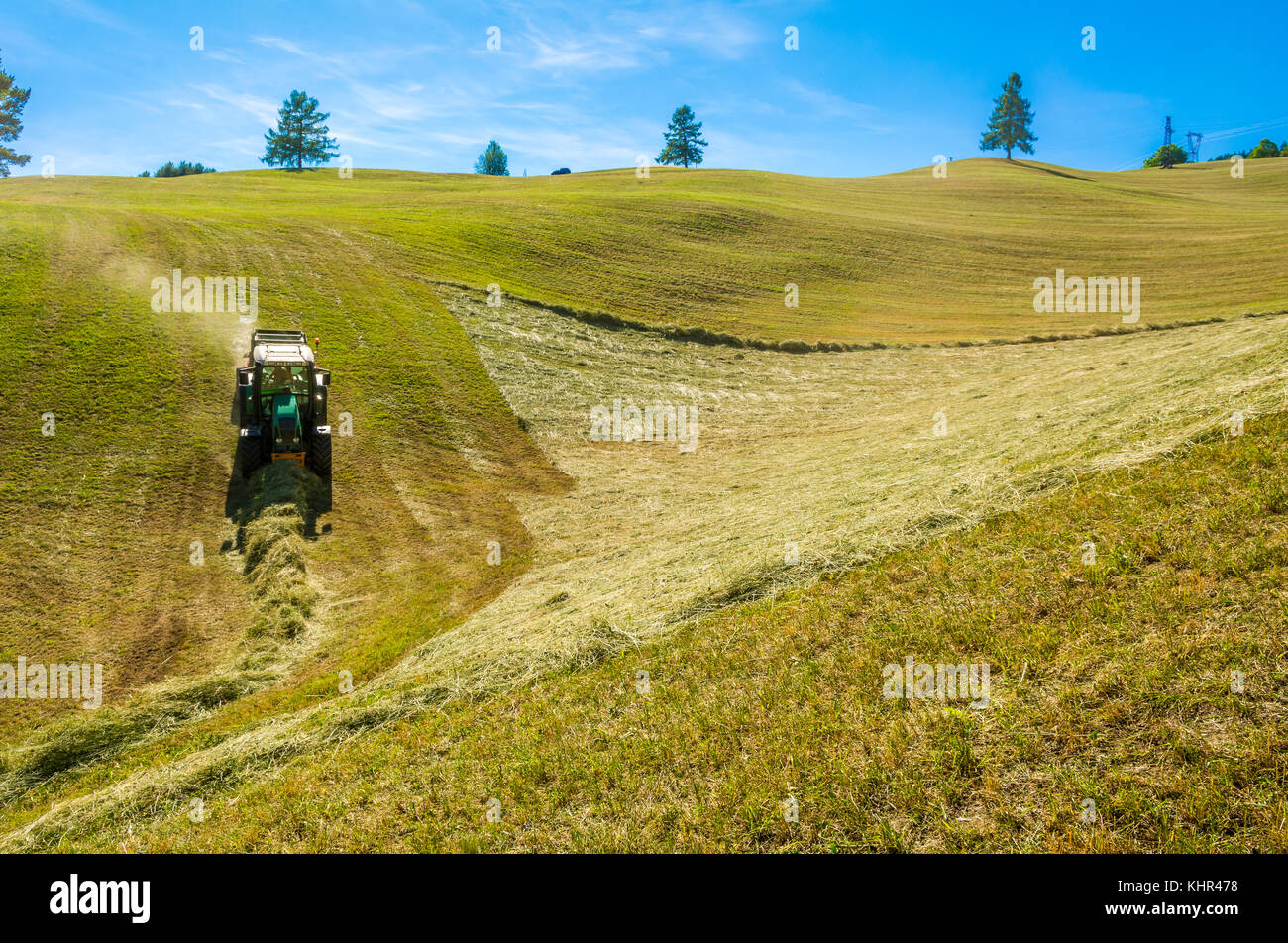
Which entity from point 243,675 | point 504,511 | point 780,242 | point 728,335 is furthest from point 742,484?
point 780,242

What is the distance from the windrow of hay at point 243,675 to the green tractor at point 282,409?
0.85m

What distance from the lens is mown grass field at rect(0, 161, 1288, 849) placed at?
625cm

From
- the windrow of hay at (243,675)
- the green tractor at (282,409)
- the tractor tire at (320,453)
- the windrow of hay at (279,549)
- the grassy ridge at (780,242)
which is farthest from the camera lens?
the grassy ridge at (780,242)

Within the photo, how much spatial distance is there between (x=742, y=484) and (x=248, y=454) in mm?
12778

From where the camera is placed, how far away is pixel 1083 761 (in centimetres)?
491

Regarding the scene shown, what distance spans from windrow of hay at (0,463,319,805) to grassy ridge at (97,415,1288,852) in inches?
136

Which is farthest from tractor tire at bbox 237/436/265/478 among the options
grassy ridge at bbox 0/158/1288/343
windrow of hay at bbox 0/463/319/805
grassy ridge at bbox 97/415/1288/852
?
grassy ridge at bbox 0/158/1288/343

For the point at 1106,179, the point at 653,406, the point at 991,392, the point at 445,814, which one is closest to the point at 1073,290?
the point at 991,392

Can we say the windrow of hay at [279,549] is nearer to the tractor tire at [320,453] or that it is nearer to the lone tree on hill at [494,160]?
the tractor tire at [320,453]

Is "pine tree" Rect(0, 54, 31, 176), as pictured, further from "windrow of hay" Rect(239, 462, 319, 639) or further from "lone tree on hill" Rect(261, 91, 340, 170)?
"windrow of hay" Rect(239, 462, 319, 639)

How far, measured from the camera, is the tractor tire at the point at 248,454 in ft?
57.3

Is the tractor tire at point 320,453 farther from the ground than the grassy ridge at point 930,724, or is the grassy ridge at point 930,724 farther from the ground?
the tractor tire at point 320,453

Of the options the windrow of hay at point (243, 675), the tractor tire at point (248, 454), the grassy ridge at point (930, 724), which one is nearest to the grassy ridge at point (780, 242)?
the tractor tire at point (248, 454)

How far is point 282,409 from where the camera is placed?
17.5 metres
